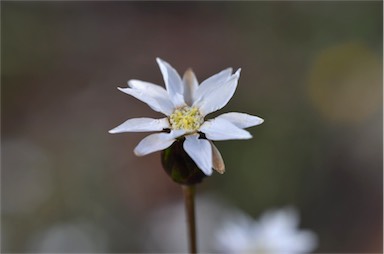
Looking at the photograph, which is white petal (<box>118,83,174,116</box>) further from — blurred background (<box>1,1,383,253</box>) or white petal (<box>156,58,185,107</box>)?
blurred background (<box>1,1,383,253</box>)

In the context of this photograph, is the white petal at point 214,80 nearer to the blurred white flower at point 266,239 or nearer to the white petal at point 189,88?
the white petal at point 189,88

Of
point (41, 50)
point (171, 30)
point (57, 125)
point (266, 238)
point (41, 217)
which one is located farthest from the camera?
point (171, 30)

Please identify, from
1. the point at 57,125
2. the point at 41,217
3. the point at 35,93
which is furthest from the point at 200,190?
the point at 35,93

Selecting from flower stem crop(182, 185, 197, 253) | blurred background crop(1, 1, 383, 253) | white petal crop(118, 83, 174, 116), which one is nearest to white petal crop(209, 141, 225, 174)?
flower stem crop(182, 185, 197, 253)

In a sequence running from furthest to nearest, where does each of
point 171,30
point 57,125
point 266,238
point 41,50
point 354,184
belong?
point 171,30 < point 41,50 < point 57,125 < point 354,184 < point 266,238

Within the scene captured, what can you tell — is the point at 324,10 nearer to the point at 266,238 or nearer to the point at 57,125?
the point at 57,125

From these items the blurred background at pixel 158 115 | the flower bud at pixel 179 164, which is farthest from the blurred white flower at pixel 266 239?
the flower bud at pixel 179 164

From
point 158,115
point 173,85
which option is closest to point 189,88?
point 173,85
